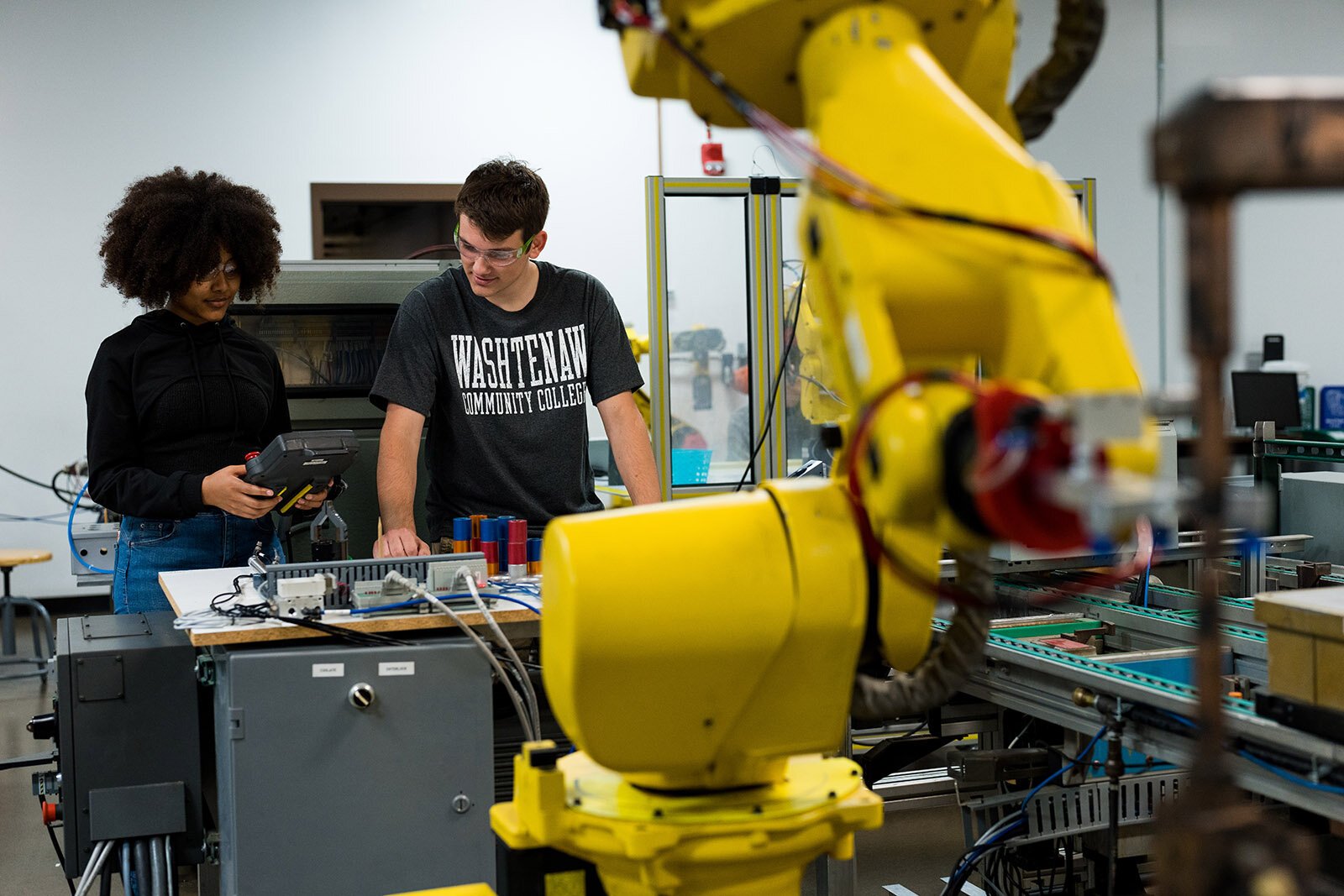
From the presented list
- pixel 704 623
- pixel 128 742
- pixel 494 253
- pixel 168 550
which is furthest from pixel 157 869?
pixel 704 623

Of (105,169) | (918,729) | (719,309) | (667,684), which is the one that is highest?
(105,169)

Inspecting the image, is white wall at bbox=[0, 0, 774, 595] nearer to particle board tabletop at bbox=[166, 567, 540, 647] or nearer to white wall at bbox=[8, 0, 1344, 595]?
white wall at bbox=[8, 0, 1344, 595]

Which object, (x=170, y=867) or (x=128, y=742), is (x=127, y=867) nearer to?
(x=170, y=867)

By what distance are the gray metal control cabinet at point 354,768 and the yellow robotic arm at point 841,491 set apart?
972 millimetres

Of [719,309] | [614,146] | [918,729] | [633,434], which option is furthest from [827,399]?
[614,146]

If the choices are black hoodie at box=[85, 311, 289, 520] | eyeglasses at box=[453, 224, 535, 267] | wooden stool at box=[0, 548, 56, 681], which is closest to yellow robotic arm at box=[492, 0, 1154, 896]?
eyeglasses at box=[453, 224, 535, 267]

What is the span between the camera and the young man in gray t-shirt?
2609 mm

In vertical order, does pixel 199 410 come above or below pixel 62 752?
above

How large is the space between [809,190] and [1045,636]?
1455 mm

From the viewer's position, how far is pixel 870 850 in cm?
312

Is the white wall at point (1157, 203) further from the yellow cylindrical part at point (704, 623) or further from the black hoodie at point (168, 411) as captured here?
the yellow cylindrical part at point (704, 623)

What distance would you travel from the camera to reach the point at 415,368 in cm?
262

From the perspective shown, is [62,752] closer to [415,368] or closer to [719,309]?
[415,368]

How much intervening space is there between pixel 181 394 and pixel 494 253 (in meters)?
0.71
